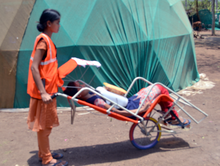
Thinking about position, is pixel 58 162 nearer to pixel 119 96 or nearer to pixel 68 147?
pixel 68 147

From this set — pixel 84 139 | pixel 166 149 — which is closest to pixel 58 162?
pixel 84 139

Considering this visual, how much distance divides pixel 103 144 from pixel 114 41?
3.03 m

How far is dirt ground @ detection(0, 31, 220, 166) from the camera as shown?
3824 mm

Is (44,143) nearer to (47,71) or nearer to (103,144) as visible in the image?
(47,71)

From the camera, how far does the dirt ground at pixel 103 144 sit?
12.5 ft

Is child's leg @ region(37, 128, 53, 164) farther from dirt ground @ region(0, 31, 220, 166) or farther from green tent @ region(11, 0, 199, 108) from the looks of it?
green tent @ region(11, 0, 199, 108)

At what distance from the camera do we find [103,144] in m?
4.41

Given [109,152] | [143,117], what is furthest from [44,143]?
[143,117]

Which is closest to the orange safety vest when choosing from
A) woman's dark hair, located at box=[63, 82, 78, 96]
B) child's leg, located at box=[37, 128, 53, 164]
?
woman's dark hair, located at box=[63, 82, 78, 96]

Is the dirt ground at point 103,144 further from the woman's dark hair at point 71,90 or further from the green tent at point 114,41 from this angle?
the green tent at point 114,41

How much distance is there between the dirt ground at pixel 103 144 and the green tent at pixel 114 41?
124 cm

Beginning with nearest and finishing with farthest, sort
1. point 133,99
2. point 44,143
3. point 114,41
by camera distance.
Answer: point 44,143, point 133,99, point 114,41

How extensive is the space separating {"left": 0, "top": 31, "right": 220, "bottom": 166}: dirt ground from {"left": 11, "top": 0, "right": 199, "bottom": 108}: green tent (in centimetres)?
124

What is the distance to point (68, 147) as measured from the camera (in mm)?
4309
